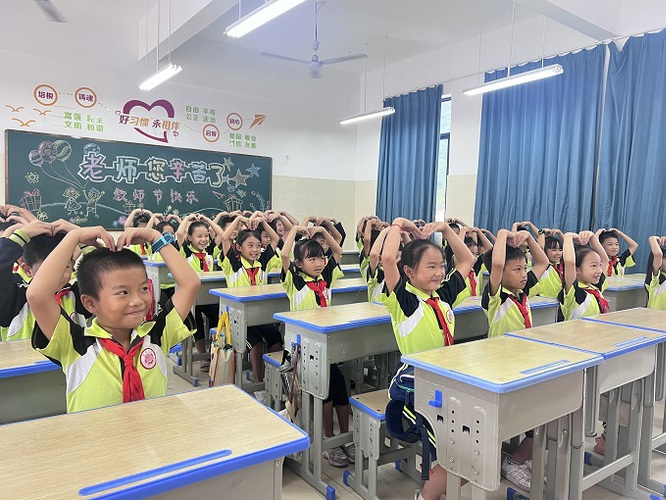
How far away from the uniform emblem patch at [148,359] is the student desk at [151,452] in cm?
17

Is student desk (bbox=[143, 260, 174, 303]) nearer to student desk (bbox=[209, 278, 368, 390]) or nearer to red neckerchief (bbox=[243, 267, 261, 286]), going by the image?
red neckerchief (bbox=[243, 267, 261, 286])

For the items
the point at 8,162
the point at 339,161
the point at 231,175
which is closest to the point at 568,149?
the point at 339,161

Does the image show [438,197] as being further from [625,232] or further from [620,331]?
[620,331]

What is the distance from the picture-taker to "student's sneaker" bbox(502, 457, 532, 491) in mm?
2311

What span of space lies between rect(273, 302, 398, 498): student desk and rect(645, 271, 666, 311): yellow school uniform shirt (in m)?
2.25

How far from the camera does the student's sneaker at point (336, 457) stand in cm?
259

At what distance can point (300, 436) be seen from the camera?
1.17m

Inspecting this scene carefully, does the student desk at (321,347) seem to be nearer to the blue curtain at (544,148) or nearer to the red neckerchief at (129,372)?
the red neckerchief at (129,372)

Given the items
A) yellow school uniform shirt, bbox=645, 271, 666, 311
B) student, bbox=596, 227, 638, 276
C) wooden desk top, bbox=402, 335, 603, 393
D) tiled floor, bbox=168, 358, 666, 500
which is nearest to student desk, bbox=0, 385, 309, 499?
wooden desk top, bbox=402, 335, 603, 393

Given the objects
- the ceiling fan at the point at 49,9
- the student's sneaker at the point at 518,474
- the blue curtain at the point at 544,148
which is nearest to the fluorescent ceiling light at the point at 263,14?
the ceiling fan at the point at 49,9

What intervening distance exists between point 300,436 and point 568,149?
18.7ft

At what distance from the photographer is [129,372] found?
1.48m

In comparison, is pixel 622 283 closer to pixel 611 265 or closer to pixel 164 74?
pixel 611 265

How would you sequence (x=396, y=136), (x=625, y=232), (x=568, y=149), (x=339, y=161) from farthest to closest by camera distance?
1. (x=339, y=161)
2. (x=396, y=136)
3. (x=568, y=149)
4. (x=625, y=232)
